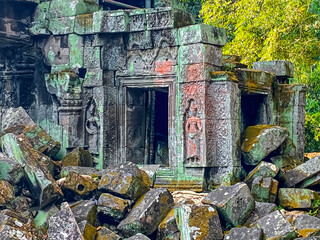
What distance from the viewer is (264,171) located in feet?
32.6

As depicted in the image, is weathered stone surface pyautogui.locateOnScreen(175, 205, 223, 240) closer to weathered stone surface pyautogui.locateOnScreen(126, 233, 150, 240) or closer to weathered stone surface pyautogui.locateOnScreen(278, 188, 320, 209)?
weathered stone surface pyautogui.locateOnScreen(126, 233, 150, 240)

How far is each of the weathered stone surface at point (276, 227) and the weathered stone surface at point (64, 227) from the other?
7.54 feet

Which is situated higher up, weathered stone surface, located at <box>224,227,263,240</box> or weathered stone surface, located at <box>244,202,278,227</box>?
weathered stone surface, located at <box>244,202,278,227</box>

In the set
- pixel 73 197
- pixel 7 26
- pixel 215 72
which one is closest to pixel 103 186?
pixel 73 197

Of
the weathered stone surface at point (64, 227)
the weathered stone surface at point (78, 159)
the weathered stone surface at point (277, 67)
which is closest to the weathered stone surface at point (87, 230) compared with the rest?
the weathered stone surface at point (64, 227)

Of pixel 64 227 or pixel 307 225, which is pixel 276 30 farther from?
pixel 64 227

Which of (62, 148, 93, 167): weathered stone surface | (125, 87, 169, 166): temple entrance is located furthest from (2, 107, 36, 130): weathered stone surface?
(125, 87, 169, 166): temple entrance

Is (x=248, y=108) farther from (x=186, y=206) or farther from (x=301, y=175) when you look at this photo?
(x=186, y=206)

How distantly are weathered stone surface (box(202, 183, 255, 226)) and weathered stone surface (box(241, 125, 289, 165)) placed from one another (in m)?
1.74

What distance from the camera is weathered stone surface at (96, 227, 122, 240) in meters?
8.35

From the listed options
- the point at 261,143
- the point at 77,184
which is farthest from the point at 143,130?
the point at 77,184

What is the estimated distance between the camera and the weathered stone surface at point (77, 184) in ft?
30.2

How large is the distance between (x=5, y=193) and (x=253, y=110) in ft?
17.9

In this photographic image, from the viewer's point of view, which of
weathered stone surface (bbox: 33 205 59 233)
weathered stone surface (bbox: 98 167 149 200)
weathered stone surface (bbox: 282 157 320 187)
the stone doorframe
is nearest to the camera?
weathered stone surface (bbox: 33 205 59 233)
